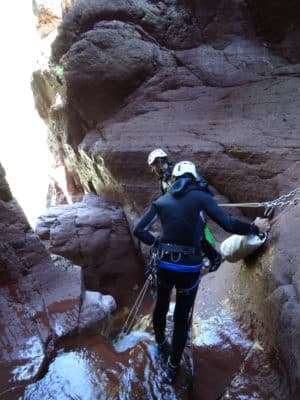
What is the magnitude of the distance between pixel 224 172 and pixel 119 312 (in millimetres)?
4849

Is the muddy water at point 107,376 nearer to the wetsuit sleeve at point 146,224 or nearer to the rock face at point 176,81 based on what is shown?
the wetsuit sleeve at point 146,224

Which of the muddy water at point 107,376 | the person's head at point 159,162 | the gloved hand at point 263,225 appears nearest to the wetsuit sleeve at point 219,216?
the gloved hand at point 263,225

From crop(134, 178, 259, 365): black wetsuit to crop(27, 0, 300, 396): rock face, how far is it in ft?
12.1

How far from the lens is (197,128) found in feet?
25.8

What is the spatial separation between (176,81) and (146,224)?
582 centimetres

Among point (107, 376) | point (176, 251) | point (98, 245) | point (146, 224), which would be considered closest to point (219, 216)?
point (176, 251)

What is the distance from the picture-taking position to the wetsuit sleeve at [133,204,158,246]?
3.90m

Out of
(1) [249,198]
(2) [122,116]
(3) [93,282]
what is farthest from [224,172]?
(3) [93,282]

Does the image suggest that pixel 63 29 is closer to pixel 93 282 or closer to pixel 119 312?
pixel 93 282

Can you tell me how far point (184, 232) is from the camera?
140 inches

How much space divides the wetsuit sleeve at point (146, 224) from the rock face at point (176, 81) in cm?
367

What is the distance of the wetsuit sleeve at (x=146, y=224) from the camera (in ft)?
12.8

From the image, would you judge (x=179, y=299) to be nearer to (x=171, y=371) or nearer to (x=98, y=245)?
(x=171, y=371)

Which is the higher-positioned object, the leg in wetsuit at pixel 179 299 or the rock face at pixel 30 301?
the leg in wetsuit at pixel 179 299
